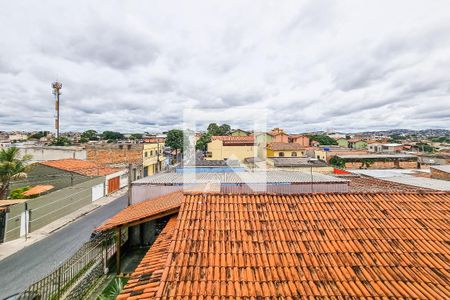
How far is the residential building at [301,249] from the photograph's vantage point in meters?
3.92

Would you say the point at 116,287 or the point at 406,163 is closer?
the point at 116,287

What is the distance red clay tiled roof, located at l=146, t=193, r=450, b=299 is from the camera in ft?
12.9

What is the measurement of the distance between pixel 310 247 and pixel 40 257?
13.0m

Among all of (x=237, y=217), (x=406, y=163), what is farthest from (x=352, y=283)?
(x=406, y=163)

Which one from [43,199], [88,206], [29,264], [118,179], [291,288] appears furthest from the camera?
[118,179]

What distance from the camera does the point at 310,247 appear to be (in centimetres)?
487

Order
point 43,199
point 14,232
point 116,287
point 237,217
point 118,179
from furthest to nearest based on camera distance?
point 118,179 < point 43,199 < point 14,232 < point 116,287 < point 237,217

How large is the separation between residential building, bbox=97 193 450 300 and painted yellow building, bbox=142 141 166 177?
34.6m

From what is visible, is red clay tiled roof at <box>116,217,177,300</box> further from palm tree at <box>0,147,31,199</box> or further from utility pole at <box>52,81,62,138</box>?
utility pole at <box>52,81,62,138</box>

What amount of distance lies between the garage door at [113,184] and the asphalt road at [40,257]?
30.4 ft

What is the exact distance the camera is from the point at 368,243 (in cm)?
502

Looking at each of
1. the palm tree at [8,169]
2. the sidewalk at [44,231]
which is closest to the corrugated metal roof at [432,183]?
the sidewalk at [44,231]

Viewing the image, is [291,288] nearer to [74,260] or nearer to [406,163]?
[74,260]

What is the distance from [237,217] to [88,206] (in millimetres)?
19993
